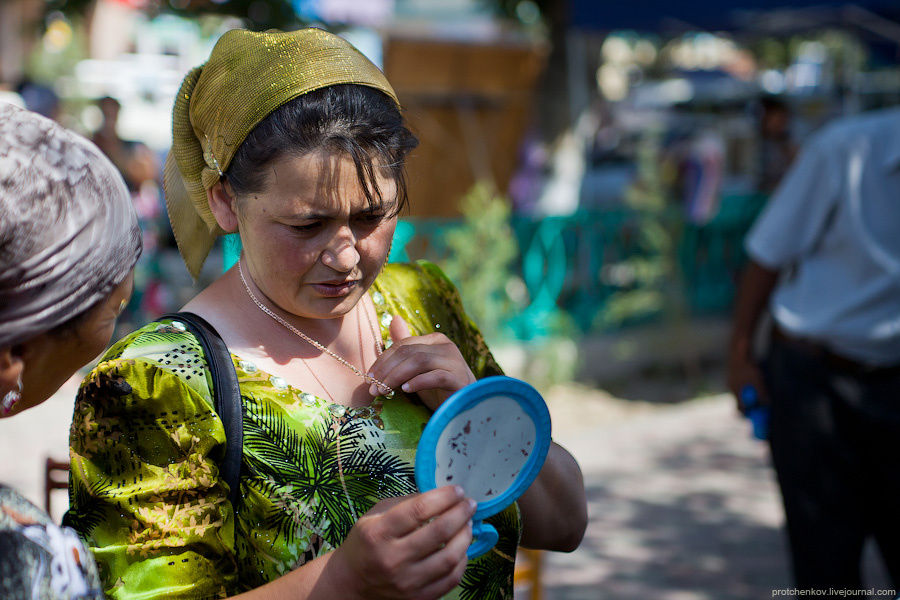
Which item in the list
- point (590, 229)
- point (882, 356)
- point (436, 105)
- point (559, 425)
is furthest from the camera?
point (436, 105)

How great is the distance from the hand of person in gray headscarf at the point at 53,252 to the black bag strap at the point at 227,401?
0.69 ft

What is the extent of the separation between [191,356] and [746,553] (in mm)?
3891

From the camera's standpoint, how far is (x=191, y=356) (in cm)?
130

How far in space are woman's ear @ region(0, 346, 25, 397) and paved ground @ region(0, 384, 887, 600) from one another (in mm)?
3420

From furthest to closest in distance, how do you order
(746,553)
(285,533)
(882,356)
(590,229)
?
(590,229)
(746,553)
(882,356)
(285,533)

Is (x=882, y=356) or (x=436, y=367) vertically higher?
(x=436, y=367)

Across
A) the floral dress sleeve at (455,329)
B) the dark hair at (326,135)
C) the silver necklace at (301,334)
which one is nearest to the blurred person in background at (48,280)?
the dark hair at (326,135)

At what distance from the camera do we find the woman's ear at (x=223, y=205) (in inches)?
55.9

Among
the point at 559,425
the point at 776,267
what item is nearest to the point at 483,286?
the point at 559,425

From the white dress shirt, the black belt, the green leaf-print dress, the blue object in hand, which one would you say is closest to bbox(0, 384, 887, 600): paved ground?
the blue object in hand

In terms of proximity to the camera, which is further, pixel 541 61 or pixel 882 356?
pixel 541 61

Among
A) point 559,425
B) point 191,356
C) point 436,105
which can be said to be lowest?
point 559,425

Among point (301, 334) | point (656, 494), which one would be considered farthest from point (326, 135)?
point (656, 494)

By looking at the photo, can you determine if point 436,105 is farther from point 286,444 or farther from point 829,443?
point 286,444
